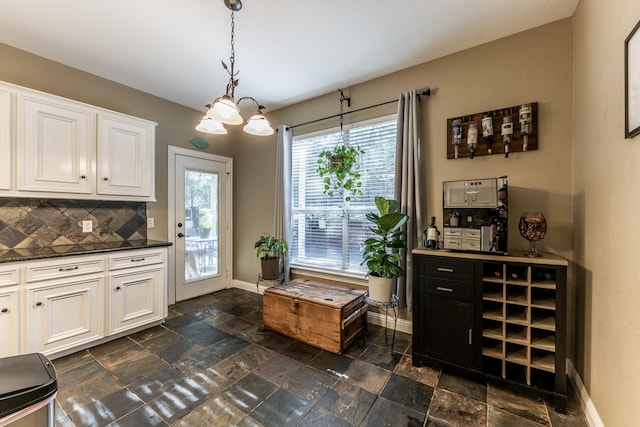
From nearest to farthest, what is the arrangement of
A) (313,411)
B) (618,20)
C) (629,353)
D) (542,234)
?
1. (629,353)
2. (618,20)
3. (313,411)
4. (542,234)

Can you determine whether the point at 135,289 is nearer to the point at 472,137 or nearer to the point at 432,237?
the point at 432,237

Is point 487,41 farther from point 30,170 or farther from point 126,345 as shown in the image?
point 126,345

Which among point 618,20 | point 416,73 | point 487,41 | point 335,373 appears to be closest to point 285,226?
point 335,373

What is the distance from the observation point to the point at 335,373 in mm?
2088

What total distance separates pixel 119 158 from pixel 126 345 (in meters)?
1.92

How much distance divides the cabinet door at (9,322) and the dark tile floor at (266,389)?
334 mm

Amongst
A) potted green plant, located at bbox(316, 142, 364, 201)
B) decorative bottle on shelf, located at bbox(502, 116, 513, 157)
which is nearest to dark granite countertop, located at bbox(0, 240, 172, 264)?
potted green plant, located at bbox(316, 142, 364, 201)

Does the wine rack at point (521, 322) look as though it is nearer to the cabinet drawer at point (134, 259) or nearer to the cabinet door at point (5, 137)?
the cabinet drawer at point (134, 259)

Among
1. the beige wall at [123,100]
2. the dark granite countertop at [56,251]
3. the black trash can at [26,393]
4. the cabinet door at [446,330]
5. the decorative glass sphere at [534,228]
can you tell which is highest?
the beige wall at [123,100]

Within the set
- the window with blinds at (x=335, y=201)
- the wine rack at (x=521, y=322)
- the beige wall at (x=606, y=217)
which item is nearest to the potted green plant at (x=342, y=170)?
the window with blinds at (x=335, y=201)

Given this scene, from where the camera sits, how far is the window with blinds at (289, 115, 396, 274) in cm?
293

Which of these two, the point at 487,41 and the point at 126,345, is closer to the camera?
the point at 487,41

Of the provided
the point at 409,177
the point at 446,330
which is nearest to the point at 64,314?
the point at 446,330

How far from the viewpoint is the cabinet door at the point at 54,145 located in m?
2.24
